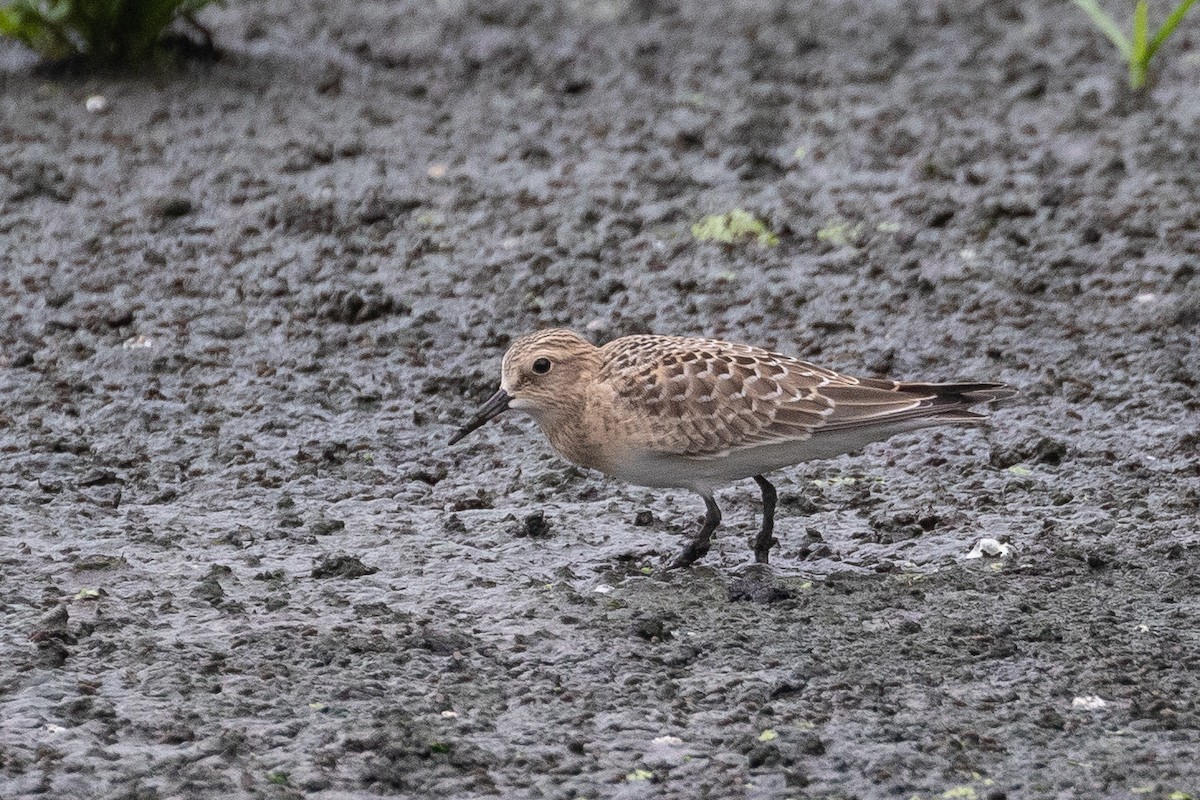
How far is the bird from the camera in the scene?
595 cm

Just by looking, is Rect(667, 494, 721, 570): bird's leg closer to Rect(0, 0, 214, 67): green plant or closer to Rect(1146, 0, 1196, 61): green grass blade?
Rect(1146, 0, 1196, 61): green grass blade

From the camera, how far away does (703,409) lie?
5984mm

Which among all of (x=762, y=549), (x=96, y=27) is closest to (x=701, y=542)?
(x=762, y=549)

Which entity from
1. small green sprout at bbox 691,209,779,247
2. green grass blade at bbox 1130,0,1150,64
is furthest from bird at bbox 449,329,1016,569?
green grass blade at bbox 1130,0,1150,64

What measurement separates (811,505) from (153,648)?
2457mm

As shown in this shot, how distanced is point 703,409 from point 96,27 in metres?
5.79

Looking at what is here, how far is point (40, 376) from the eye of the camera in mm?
7508

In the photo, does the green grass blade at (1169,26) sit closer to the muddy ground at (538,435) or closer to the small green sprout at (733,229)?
the muddy ground at (538,435)

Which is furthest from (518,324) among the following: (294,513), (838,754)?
(838,754)

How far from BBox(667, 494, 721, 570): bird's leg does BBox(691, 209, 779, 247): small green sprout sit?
279 cm

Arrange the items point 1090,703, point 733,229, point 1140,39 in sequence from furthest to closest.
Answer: point 1140,39 < point 733,229 < point 1090,703

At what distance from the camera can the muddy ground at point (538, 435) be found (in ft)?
16.0

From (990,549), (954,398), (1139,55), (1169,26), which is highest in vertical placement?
(1169,26)

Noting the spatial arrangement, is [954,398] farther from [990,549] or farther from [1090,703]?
[1090,703]
